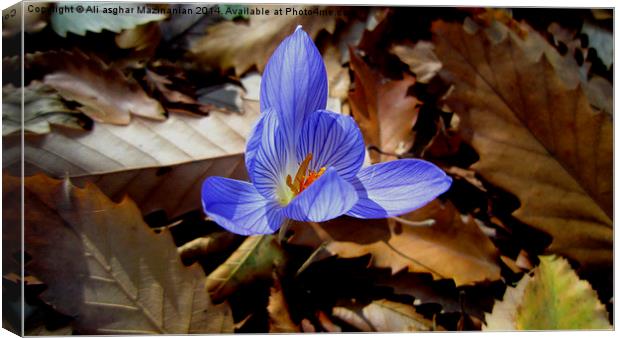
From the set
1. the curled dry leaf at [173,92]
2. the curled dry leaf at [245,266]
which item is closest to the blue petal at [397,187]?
the curled dry leaf at [245,266]

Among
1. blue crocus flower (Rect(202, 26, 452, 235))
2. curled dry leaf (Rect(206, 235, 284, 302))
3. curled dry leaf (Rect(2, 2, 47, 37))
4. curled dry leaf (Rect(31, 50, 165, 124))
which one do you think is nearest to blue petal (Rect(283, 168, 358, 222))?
blue crocus flower (Rect(202, 26, 452, 235))

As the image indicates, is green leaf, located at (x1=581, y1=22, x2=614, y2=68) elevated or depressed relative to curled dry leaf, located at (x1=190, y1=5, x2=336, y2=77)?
depressed

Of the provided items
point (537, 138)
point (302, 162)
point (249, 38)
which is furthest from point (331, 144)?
point (537, 138)

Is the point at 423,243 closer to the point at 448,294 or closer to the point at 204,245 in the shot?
the point at 448,294

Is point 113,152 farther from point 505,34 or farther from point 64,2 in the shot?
point 505,34

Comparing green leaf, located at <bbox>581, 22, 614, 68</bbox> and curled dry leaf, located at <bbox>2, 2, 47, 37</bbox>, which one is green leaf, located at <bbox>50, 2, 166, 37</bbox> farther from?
green leaf, located at <bbox>581, 22, 614, 68</bbox>

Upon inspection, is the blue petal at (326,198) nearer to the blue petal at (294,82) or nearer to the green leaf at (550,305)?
the blue petal at (294,82)
